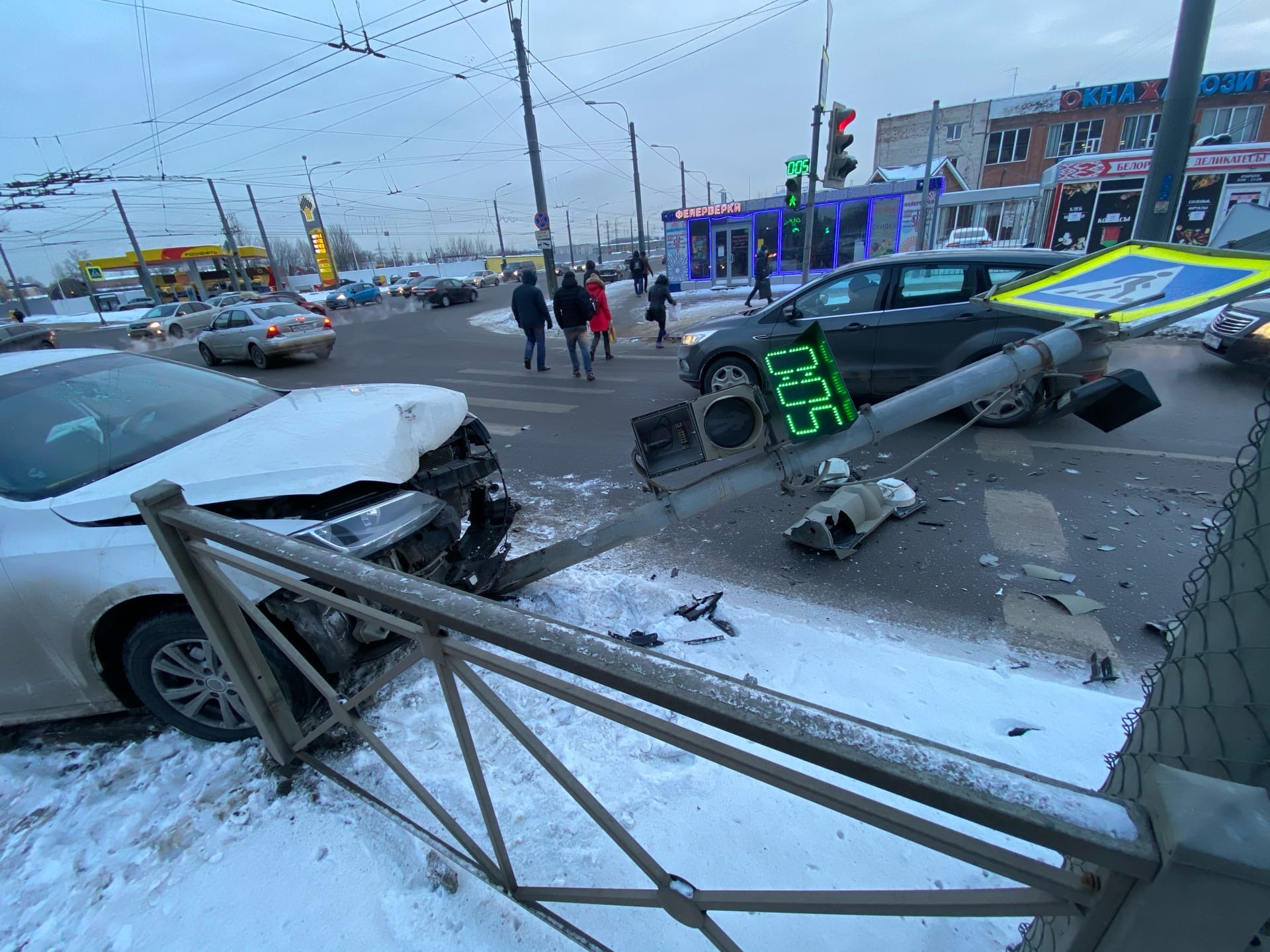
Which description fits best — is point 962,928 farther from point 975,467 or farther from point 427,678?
point 975,467

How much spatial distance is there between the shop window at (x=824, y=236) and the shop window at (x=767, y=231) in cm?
139

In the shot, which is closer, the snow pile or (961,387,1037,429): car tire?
the snow pile

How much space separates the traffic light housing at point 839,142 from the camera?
9734 millimetres

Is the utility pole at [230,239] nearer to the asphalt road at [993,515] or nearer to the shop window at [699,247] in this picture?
the shop window at [699,247]

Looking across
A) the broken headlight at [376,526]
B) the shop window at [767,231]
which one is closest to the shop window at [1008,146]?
the shop window at [767,231]

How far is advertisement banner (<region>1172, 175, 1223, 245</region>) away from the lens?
20234mm

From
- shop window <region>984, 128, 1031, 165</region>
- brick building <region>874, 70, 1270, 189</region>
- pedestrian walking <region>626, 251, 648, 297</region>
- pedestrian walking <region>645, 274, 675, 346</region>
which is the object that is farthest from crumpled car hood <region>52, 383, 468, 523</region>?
shop window <region>984, 128, 1031, 165</region>

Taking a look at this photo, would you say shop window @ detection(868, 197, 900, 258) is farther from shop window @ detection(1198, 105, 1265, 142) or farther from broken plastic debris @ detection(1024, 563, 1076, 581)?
shop window @ detection(1198, 105, 1265, 142)

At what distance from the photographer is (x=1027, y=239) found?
24547 millimetres

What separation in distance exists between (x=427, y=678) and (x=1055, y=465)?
18.3ft

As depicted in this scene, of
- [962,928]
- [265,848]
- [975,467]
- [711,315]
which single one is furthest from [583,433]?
[711,315]

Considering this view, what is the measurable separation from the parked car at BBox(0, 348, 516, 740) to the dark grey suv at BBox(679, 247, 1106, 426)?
4636 millimetres

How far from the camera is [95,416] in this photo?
3020mm

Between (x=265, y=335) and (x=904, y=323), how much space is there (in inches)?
589
